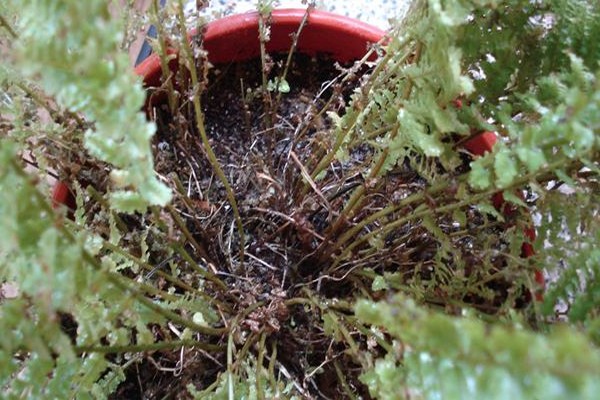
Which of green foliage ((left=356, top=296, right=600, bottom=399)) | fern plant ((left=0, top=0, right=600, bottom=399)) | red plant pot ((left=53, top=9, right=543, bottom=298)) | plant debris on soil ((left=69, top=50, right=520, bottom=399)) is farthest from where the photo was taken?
red plant pot ((left=53, top=9, right=543, bottom=298))

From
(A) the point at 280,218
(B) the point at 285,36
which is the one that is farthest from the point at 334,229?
(B) the point at 285,36

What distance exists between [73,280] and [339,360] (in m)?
0.46

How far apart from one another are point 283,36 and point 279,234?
0.31m

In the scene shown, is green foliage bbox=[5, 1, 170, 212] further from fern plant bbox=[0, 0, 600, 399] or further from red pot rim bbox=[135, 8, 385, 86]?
red pot rim bbox=[135, 8, 385, 86]

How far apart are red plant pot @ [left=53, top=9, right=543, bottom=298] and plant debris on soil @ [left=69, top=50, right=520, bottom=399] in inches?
1.1

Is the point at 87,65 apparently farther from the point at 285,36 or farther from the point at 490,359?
the point at 285,36

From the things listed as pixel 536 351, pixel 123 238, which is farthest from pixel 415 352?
pixel 123 238

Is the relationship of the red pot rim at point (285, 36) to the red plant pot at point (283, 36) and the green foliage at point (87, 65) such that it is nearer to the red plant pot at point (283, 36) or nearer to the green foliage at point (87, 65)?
the red plant pot at point (283, 36)

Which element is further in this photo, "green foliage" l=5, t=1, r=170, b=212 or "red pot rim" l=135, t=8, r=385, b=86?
"red pot rim" l=135, t=8, r=385, b=86

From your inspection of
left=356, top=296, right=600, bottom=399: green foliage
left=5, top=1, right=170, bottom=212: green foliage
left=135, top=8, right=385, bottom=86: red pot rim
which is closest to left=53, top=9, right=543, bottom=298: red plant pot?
left=135, top=8, right=385, bottom=86: red pot rim

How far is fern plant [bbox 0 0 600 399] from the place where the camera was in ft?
1.42

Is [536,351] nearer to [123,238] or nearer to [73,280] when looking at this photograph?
[73,280]

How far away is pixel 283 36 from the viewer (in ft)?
3.31

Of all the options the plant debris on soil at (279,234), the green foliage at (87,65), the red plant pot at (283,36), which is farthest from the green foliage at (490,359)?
the red plant pot at (283,36)
